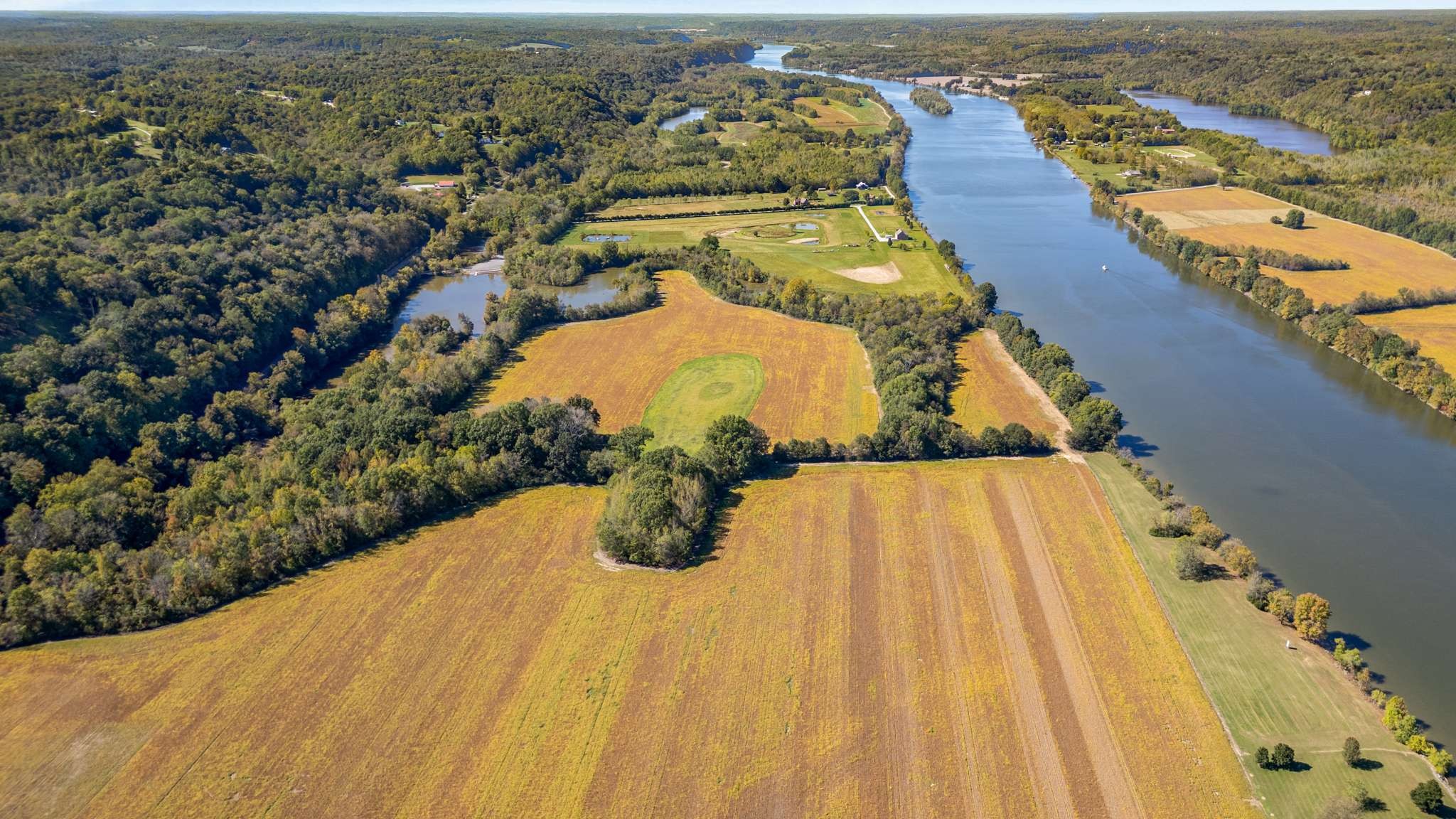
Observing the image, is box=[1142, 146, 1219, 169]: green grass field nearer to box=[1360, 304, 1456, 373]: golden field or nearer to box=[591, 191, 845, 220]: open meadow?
box=[591, 191, 845, 220]: open meadow

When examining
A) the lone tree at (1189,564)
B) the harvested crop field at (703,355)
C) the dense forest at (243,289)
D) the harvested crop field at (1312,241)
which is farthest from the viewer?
the harvested crop field at (1312,241)

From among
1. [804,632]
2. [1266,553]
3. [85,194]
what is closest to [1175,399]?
[1266,553]

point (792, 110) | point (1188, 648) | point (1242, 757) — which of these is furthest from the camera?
point (792, 110)

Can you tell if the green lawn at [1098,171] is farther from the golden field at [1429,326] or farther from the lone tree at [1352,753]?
the lone tree at [1352,753]

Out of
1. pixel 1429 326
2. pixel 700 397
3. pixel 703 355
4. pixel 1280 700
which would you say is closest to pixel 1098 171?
pixel 1429 326

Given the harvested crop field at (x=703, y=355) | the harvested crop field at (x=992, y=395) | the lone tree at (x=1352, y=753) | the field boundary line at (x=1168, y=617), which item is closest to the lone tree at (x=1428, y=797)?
the lone tree at (x=1352, y=753)

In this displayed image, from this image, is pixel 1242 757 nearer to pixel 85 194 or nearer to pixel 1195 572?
pixel 1195 572
